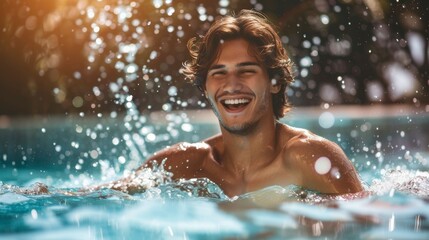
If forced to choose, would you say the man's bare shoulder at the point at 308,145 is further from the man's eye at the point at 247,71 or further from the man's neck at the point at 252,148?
the man's eye at the point at 247,71

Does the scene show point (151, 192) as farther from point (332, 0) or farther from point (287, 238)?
point (332, 0)

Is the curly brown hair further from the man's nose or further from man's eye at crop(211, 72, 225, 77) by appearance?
the man's nose

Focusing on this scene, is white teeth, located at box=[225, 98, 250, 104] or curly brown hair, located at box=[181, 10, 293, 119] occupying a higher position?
curly brown hair, located at box=[181, 10, 293, 119]

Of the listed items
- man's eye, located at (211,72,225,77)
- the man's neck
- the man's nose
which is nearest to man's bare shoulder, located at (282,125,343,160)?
the man's neck

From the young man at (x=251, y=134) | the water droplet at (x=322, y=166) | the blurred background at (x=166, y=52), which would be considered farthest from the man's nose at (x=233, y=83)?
the blurred background at (x=166, y=52)

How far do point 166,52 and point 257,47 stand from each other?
1142 centimetres

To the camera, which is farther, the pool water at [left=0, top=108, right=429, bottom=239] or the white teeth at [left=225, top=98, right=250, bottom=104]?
the white teeth at [left=225, top=98, right=250, bottom=104]

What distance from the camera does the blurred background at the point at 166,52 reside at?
15148 mm

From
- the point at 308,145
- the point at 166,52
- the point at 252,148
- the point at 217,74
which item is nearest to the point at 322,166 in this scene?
the point at 308,145

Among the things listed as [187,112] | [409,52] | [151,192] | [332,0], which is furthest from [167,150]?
[187,112]

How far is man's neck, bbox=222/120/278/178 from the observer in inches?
165

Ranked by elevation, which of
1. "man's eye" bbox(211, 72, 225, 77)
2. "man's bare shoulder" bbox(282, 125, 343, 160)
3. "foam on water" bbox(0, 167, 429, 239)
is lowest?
"foam on water" bbox(0, 167, 429, 239)

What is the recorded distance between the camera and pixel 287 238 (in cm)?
265

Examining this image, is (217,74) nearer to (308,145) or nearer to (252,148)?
(252,148)
